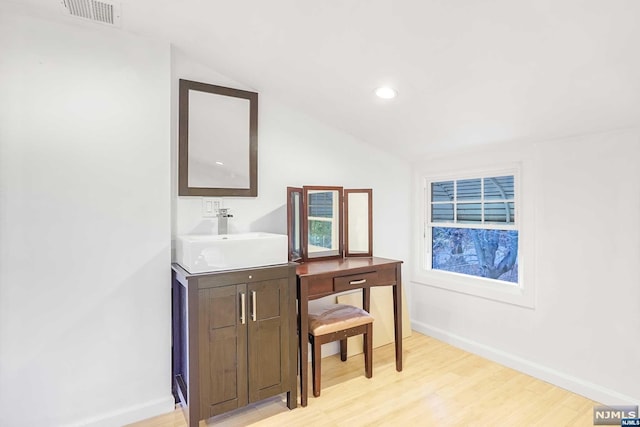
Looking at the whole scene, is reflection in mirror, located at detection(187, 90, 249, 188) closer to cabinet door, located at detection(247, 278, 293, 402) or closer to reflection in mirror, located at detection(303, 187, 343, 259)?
reflection in mirror, located at detection(303, 187, 343, 259)

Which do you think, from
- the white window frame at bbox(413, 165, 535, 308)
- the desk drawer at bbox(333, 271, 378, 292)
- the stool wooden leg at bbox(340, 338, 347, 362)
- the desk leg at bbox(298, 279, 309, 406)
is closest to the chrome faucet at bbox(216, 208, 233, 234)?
the desk leg at bbox(298, 279, 309, 406)

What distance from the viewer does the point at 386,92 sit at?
2.30 metres

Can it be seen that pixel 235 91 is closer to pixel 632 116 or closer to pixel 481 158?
pixel 481 158

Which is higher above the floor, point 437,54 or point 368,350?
point 437,54

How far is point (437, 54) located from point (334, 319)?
1771 millimetres

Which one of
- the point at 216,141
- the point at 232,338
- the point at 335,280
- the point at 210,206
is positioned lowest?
the point at 232,338

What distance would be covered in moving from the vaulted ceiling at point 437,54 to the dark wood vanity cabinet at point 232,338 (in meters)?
1.30

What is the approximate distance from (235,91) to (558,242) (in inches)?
101

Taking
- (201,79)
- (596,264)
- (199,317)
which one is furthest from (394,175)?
(199,317)

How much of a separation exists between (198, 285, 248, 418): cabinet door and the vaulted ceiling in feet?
4.76

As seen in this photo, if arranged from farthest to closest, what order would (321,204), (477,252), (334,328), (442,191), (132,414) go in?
(442,191)
(477,252)
(321,204)
(334,328)
(132,414)

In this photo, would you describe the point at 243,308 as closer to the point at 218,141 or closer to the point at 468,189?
the point at 218,141

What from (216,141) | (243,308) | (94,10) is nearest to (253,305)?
(243,308)

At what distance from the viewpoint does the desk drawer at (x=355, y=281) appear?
2.40m
